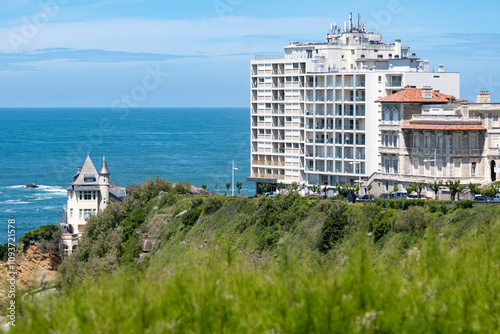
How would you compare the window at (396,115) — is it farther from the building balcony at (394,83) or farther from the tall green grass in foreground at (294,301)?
the tall green grass in foreground at (294,301)

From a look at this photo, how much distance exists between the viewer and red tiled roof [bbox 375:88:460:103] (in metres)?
77.8

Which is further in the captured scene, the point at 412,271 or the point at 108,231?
the point at 108,231

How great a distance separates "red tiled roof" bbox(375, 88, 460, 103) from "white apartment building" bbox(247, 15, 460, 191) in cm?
536

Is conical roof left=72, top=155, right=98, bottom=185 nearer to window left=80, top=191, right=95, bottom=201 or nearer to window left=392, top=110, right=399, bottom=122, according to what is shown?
window left=80, top=191, right=95, bottom=201

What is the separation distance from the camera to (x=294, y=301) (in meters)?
15.4

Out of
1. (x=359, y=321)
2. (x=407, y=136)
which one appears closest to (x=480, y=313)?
(x=359, y=321)

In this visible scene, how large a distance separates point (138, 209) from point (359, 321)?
7574cm

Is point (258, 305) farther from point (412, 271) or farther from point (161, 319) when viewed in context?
point (412, 271)

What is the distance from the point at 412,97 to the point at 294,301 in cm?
6517

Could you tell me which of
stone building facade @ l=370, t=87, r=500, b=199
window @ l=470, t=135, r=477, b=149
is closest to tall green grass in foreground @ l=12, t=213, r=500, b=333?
stone building facade @ l=370, t=87, r=500, b=199

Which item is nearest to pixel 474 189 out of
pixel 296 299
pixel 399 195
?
pixel 399 195

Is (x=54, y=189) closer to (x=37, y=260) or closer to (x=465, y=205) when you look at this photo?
(x=37, y=260)

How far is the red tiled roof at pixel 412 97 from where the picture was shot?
255 feet

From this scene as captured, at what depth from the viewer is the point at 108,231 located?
84.1m
